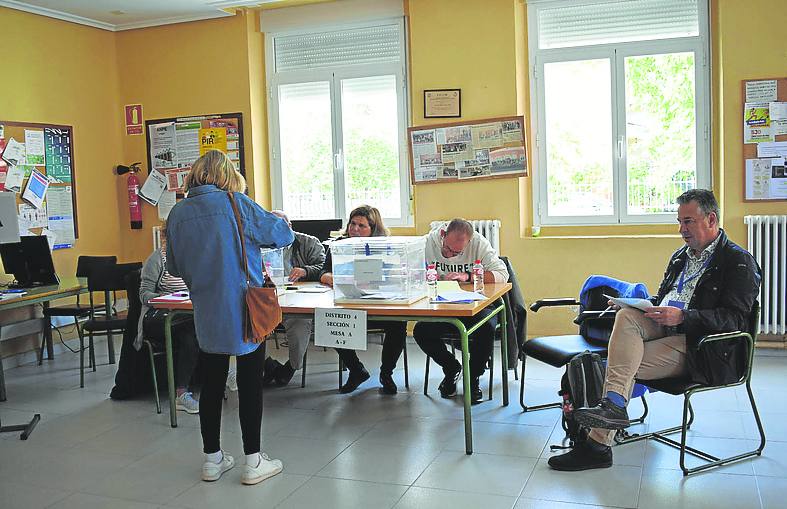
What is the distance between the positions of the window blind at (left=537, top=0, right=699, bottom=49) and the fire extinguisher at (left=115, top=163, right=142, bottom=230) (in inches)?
143

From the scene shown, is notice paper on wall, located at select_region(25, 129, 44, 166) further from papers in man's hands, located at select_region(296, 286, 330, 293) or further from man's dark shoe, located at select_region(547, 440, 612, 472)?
man's dark shoe, located at select_region(547, 440, 612, 472)

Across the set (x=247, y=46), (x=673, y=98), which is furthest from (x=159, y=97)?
(x=673, y=98)

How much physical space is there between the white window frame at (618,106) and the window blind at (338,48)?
1.15m

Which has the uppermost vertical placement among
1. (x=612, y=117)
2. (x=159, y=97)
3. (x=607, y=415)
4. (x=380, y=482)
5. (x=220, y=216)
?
(x=159, y=97)

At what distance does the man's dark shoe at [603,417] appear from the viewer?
10.5 ft

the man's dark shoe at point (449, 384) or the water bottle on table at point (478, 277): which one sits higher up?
the water bottle on table at point (478, 277)

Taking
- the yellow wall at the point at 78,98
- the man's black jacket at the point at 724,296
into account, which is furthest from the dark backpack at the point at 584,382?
the yellow wall at the point at 78,98

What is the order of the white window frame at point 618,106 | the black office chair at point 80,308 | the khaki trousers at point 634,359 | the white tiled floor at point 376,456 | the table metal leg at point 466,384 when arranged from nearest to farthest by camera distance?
1. the white tiled floor at point 376,456
2. the khaki trousers at point 634,359
3. the table metal leg at point 466,384
4. the black office chair at point 80,308
5. the white window frame at point 618,106

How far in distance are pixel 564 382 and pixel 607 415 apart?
0.92ft

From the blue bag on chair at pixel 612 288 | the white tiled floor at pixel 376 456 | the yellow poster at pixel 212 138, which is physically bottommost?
the white tiled floor at pixel 376 456

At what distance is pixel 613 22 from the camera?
562cm

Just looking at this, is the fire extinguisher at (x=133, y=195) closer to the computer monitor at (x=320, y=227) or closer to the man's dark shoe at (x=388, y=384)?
the computer monitor at (x=320, y=227)

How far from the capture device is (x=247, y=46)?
644cm

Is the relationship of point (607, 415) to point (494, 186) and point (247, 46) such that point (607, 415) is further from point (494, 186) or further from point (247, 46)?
point (247, 46)
